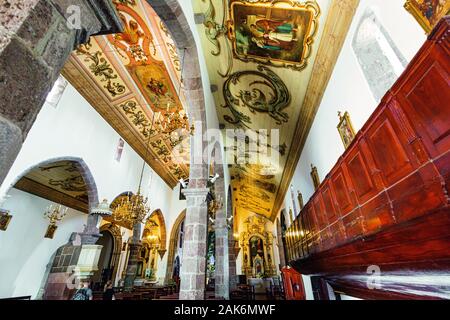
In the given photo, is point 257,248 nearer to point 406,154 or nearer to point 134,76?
point 134,76

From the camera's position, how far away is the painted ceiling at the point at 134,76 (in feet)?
17.9

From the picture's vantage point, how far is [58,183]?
859cm

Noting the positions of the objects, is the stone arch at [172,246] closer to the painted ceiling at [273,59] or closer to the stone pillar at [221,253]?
the stone pillar at [221,253]

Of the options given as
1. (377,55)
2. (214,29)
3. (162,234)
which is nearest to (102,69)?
(214,29)

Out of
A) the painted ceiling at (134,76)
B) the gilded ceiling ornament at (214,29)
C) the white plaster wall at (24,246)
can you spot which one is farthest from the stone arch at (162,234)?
the gilded ceiling ornament at (214,29)

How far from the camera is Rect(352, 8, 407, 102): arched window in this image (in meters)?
2.29

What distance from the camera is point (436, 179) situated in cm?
131

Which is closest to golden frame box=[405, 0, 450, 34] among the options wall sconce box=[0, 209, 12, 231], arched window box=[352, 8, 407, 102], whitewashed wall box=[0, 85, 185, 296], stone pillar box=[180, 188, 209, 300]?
arched window box=[352, 8, 407, 102]

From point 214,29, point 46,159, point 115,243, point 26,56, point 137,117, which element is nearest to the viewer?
point 26,56

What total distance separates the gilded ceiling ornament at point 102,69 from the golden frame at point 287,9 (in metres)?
4.03

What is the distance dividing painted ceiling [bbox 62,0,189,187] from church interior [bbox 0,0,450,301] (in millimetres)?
49

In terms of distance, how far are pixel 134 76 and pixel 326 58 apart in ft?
19.0
